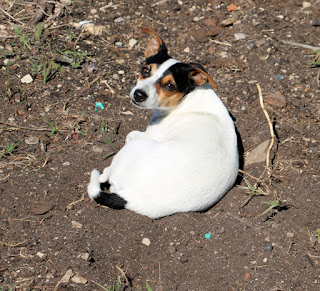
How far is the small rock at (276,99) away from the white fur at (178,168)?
1.06 meters

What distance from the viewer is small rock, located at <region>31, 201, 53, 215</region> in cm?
380

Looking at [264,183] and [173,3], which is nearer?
[264,183]

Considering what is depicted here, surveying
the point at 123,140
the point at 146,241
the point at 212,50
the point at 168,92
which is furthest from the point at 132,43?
the point at 146,241

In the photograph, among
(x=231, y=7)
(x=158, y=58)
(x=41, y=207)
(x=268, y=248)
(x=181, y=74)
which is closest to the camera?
(x=268, y=248)

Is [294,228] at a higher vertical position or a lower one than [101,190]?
lower

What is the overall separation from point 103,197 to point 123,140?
3.32 ft

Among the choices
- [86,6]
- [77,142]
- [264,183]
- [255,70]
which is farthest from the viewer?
[86,6]

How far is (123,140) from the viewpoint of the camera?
14.9 ft

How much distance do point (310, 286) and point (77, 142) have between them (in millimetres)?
2509

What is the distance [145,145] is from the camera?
379cm

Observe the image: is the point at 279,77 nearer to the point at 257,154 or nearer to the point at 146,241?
the point at 257,154

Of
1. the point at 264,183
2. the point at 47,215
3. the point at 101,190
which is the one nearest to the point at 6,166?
the point at 47,215

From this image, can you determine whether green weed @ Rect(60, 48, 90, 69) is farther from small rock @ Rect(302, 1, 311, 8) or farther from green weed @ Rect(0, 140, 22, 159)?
small rock @ Rect(302, 1, 311, 8)

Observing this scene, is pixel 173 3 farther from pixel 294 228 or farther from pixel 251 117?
pixel 294 228
